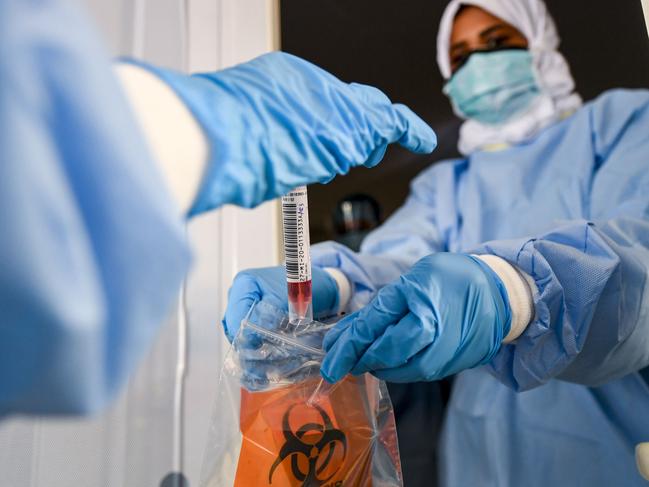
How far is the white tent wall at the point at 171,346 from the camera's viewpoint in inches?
28.7

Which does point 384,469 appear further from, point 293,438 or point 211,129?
point 211,129

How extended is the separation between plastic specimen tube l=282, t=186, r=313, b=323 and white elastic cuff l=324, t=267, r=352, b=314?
0.69 feet

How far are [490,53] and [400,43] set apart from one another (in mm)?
280

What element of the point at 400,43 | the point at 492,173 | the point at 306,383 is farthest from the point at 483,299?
the point at 400,43

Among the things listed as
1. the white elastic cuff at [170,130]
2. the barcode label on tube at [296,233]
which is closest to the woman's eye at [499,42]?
the barcode label on tube at [296,233]

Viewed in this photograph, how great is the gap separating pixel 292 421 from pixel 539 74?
3.58ft

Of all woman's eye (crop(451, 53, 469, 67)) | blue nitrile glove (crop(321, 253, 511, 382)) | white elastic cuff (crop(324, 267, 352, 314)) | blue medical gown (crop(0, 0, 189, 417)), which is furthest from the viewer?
woman's eye (crop(451, 53, 469, 67))

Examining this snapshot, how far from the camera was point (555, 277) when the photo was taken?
59 cm

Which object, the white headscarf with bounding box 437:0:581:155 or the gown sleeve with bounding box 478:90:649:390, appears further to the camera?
the white headscarf with bounding box 437:0:581:155

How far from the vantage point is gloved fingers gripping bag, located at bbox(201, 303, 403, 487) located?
0.55m

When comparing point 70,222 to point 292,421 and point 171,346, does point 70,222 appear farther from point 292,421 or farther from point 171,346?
point 171,346

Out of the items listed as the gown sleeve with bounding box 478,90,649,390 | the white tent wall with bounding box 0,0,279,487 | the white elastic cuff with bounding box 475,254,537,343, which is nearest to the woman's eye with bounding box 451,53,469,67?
the white tent wall with bounding box 0,0,279,487

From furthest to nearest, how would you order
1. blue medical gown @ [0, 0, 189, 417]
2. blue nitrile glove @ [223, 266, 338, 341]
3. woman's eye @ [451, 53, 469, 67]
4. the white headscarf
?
woman's eye @ [451, 53, 469, 67] < the white headscarf < blue nitrile glove @ [223, 266, 338, 341] < blue medical gown @ [0, 0, 189, 417]

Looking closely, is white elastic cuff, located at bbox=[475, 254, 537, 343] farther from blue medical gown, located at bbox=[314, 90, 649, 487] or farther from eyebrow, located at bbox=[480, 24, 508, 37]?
eyebrow, located at bbox=[480, 24, 508, 37]
